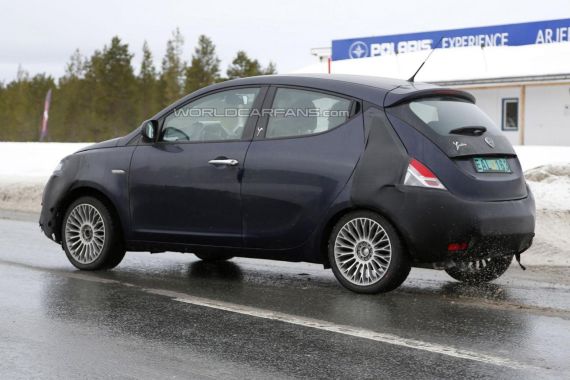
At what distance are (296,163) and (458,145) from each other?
4.15 ft

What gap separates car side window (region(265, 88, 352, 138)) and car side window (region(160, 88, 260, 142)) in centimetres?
27

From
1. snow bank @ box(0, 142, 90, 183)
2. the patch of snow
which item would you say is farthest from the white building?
snow bank @ box(0, 142, 90, 183)

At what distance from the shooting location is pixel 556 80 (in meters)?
36.6

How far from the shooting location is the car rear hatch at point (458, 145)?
22.4 ft

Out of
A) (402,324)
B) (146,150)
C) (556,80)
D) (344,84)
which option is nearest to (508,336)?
(402,324)

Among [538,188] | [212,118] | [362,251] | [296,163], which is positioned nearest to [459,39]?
[538,188]

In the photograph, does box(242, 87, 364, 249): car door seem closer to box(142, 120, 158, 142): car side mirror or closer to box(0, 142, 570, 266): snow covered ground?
box(142, 120, 158, 142): car side mirror

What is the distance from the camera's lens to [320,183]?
712 cm

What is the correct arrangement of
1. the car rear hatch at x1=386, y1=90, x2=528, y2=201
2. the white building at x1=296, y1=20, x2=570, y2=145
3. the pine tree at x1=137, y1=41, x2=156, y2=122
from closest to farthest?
1. the car rear hatch at x1=386, y1=90, x2=528, y2=201
2. the white building at x1=296, y1=20, x2=570, y2=145
3. the pine tree at x1=137, y1=41, x2=156, y2=122

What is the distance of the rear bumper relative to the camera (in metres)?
6.71

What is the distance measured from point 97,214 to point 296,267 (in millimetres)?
1989

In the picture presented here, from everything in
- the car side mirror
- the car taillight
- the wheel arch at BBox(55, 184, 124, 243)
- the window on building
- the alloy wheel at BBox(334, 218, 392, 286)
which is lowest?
the alloy wheel at BBox(334, 218, 392, 286)

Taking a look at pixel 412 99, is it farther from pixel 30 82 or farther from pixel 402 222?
pixel 30 82

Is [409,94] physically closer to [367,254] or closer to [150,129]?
[367,254]
